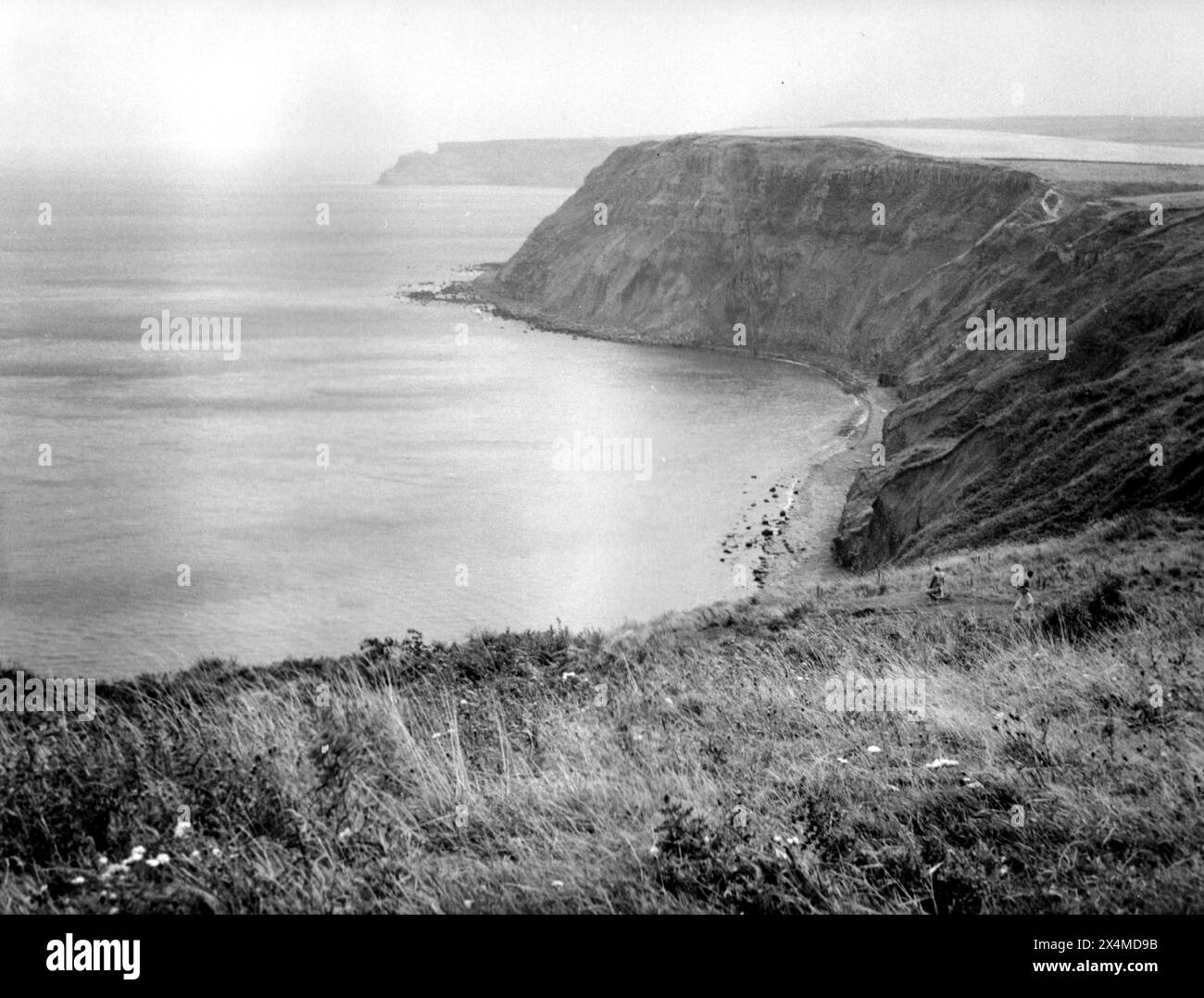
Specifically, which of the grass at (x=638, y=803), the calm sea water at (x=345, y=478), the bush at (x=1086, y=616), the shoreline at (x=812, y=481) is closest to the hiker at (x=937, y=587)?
the bush at (x=1086, y=616)

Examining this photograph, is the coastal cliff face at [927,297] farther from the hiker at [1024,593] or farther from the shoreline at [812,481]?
the hiker at [1024,593]

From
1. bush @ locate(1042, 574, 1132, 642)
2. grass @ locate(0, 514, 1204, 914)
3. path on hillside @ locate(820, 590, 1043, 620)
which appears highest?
bush @ locate(1042, 574, 1132, 642)

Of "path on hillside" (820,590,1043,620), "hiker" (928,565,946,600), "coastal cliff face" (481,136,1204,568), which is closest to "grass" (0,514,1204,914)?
"path on hillside" (820,590,1043,620)

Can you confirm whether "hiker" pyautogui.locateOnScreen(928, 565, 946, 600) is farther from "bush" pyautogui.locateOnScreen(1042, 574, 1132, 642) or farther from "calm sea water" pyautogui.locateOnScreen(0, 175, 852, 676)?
"calm sea water" pyautogui.locateOnScreen(0, 175, 852, 676)

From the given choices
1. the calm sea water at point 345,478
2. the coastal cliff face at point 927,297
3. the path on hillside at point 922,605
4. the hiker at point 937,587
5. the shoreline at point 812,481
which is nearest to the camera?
the path on hillside at point 922,605

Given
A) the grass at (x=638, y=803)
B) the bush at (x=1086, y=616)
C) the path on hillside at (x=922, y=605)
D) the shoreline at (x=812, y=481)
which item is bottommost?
the grass at (x=638, y=803)

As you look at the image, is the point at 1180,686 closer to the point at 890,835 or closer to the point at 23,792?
the point at 890,835

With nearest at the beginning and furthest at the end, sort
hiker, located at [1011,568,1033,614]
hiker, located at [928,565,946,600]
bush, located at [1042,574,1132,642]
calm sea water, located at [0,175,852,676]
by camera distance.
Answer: bush, located at [1042,574,1132,642] < hiker, located at [1011,568,1033,614] < hiker, located at [928,565,946,600] < calm sea water, located at [0,175,852,676]
